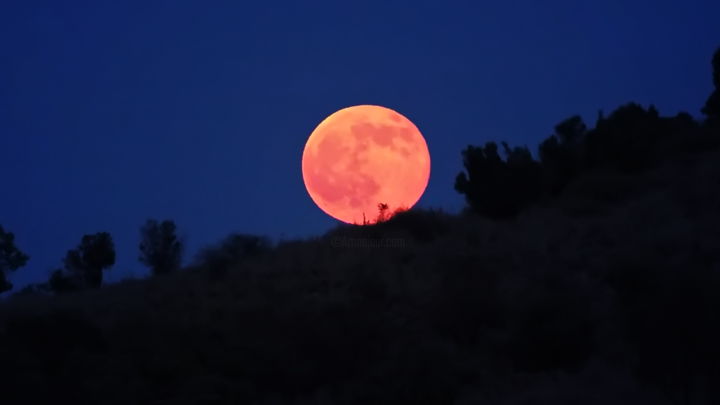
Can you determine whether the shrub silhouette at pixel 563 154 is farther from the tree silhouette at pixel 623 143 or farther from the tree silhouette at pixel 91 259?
the tree silhouette at pixel 91 259

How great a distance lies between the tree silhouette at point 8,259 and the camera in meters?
48.5

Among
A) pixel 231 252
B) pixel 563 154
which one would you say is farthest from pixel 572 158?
pixel 231 252

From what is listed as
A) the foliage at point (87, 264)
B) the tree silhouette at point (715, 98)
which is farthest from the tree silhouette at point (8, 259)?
the tree silhouette at point (715, 98)

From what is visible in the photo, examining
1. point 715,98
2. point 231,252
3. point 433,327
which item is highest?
point 715,98

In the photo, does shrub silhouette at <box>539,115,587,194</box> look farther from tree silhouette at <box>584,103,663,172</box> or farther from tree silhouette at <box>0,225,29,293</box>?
tree silhouette at <box>0,225,29,293</box>

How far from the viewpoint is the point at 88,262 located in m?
51.4

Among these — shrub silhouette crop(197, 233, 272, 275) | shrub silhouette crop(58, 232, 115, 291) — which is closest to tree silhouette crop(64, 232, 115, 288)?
shrub silhouette crop(58, 232, 115, 291)

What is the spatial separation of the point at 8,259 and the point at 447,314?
103 ft

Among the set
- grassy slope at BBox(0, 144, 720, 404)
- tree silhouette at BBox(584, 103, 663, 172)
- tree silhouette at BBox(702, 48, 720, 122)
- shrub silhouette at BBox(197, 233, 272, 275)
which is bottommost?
grassy slope at BBox(0, 144, 720, 404)

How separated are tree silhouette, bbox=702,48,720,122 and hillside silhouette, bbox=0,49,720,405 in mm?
8005

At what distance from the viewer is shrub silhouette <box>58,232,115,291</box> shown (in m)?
50.5

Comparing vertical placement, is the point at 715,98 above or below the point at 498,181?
above

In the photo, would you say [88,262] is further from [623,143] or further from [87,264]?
[623,143]

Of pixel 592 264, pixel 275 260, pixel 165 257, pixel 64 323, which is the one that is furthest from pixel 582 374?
pixel 165 257
